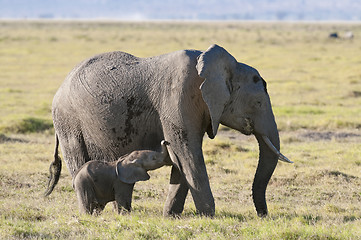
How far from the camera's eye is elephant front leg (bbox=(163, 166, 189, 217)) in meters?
8.52

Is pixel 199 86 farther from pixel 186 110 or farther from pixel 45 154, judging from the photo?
pixel 45 154

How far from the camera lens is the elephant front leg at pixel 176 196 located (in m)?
8.52

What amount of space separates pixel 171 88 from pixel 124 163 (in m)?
1.07

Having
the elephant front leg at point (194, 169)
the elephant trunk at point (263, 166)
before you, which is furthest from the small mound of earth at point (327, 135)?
the elephant front leg at point (194, 169)

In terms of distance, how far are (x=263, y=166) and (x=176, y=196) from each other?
3.91ft

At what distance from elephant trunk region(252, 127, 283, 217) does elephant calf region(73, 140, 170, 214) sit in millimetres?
1238

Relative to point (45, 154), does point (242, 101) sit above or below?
above

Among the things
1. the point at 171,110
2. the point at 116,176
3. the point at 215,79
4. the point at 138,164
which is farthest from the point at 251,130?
the point at 116,176

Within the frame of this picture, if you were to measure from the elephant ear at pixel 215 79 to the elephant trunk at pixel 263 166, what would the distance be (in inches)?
32.4

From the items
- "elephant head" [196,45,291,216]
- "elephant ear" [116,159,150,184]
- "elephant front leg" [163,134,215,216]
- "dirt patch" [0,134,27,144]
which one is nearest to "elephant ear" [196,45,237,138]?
"elephant head" [196,45,291,216]

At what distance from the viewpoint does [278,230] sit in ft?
23.0

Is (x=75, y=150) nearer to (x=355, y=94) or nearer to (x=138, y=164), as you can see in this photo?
(x=138, y=164)

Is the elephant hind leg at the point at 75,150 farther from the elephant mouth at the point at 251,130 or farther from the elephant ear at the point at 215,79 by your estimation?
the elephant mouth at the point at 251,130

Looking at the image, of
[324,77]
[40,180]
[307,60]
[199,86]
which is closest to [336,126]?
[40,180]
